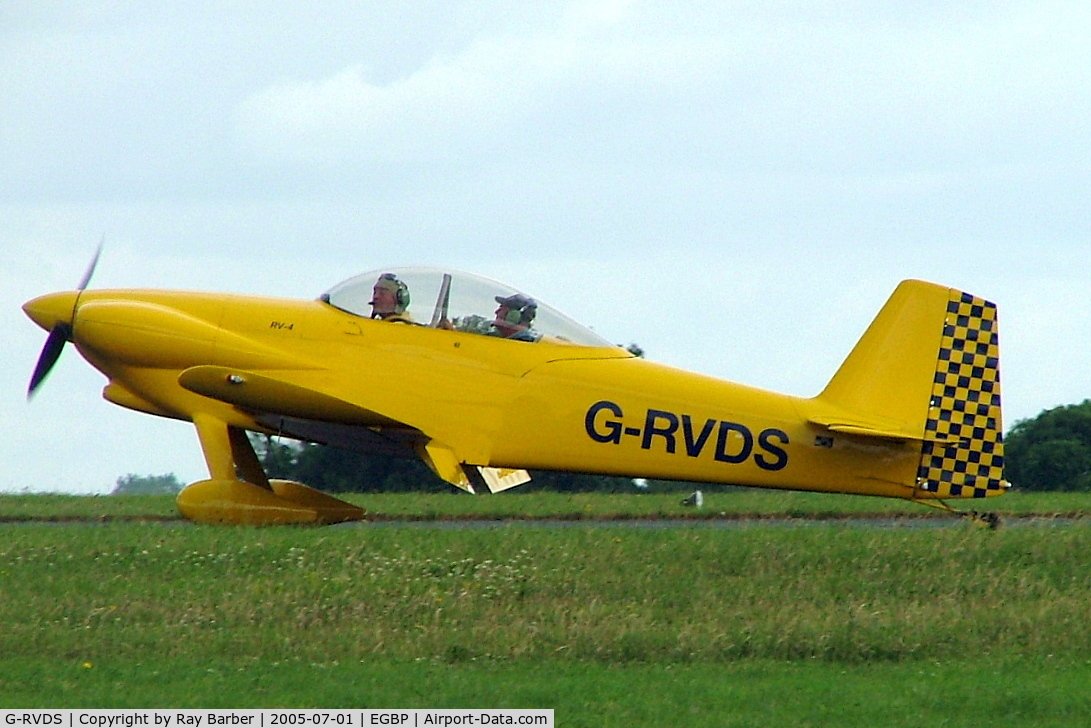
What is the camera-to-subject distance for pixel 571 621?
1205 centimetres

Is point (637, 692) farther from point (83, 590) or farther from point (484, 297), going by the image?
point (484, 297)

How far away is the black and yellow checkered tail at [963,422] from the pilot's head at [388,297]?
540cm

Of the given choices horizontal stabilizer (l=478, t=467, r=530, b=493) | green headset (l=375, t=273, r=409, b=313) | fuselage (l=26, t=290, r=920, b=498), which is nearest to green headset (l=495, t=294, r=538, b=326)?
fuselage (l=26, t=290, r=920, b=498)

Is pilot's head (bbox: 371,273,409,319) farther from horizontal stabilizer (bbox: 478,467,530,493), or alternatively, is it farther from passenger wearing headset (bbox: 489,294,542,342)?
horizontal stabilizer (bbox: 478,467,530,493)

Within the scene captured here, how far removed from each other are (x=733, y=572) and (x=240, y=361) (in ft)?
18.5

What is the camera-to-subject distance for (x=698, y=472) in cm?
1573

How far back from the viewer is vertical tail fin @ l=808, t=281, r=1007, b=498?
610 inches

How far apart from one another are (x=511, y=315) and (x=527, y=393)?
0.82 meters

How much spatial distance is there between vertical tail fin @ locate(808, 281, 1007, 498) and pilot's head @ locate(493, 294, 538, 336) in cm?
306

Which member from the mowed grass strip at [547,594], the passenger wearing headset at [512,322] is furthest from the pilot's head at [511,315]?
the mowed grass strip at [547,594]

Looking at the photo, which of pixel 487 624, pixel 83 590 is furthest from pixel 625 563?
pixel 83 590

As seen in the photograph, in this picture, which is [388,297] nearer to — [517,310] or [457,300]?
[457,300]

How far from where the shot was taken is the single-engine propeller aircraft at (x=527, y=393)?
51.1 ft
